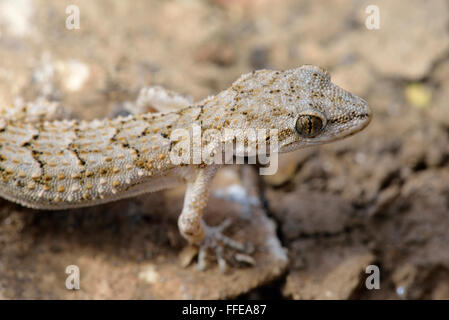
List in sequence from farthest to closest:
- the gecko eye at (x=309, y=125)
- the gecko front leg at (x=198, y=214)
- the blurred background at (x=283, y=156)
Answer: the blurred background at (x=283, y=156) < the gecko front leg at (x=198, y=214) < the gecko eye at (x=309, y=125)

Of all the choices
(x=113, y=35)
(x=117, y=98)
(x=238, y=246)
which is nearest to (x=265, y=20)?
(x=113, y=35)

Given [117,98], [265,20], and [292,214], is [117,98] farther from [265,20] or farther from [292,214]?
[265,20]

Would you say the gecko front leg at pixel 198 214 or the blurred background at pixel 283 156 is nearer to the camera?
the gecko front leg at pixel 198 214

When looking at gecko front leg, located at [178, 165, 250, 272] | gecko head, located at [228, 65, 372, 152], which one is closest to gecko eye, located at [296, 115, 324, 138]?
gecko head, located at [228, 65, 372, 152]

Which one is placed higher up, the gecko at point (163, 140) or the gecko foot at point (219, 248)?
the gecko at point (163, 140)

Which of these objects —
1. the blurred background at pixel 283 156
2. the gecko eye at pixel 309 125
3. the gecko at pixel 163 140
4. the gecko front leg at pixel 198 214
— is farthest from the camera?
the blurred background at pixel 283 156

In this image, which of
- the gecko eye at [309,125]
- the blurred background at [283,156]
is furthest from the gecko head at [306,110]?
the blurred background at [283,156]

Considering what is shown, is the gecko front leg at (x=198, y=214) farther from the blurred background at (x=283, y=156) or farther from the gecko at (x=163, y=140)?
the blurred background at (x=283, y=156)

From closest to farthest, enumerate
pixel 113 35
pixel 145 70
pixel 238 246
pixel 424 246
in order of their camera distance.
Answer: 1. pixel 238 246
2. pixel 424 246
3. pixel 145 70
4. pixel 113 35
